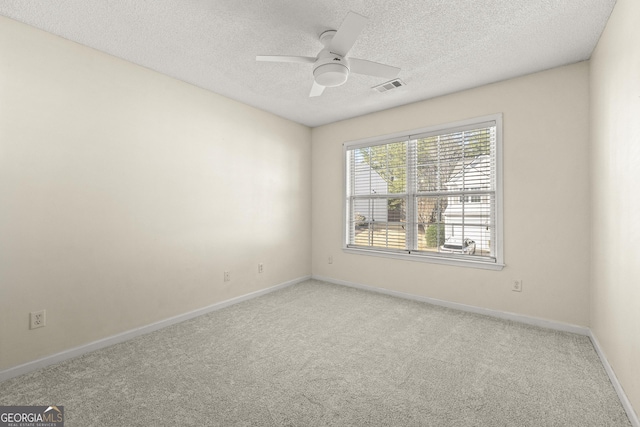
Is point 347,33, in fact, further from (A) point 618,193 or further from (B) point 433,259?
(B) point 433,259

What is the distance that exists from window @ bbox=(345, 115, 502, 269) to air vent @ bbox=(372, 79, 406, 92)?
75 centimetres

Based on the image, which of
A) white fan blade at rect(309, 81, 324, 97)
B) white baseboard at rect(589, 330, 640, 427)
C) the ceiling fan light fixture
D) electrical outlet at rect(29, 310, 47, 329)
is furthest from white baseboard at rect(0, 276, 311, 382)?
white baseboard at rect(589, 330, 640, 427)

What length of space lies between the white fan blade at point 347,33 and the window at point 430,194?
2.06m

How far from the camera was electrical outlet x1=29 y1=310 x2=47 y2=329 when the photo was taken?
2.18 m

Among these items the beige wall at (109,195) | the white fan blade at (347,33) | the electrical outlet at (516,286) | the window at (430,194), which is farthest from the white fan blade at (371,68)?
the electrical outlet at (516,286)

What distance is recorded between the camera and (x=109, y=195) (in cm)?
258

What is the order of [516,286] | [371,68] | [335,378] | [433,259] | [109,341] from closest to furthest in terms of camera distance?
[335,378] → [371,68] → [109,341] → [516,286] → [433,259]

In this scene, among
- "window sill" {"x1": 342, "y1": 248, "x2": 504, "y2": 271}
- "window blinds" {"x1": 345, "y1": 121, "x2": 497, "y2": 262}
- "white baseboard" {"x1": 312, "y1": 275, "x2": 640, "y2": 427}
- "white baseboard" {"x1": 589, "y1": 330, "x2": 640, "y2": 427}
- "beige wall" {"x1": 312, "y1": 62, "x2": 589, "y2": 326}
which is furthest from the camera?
"window blinds" {"x1": 345, "y1": 121, "x2": 497, "y2": 262}

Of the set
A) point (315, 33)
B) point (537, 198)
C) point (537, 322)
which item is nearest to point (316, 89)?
point (315, 33)

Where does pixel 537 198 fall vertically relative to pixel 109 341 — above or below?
above

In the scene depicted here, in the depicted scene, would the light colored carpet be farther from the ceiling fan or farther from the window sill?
the ceiling fan

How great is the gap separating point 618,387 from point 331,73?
284 cm

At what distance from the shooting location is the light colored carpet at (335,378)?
1677 millimetres

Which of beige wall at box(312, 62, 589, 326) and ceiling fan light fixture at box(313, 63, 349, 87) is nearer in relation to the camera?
ceiling fan light fixture at box(313, 63, 349, 87)
